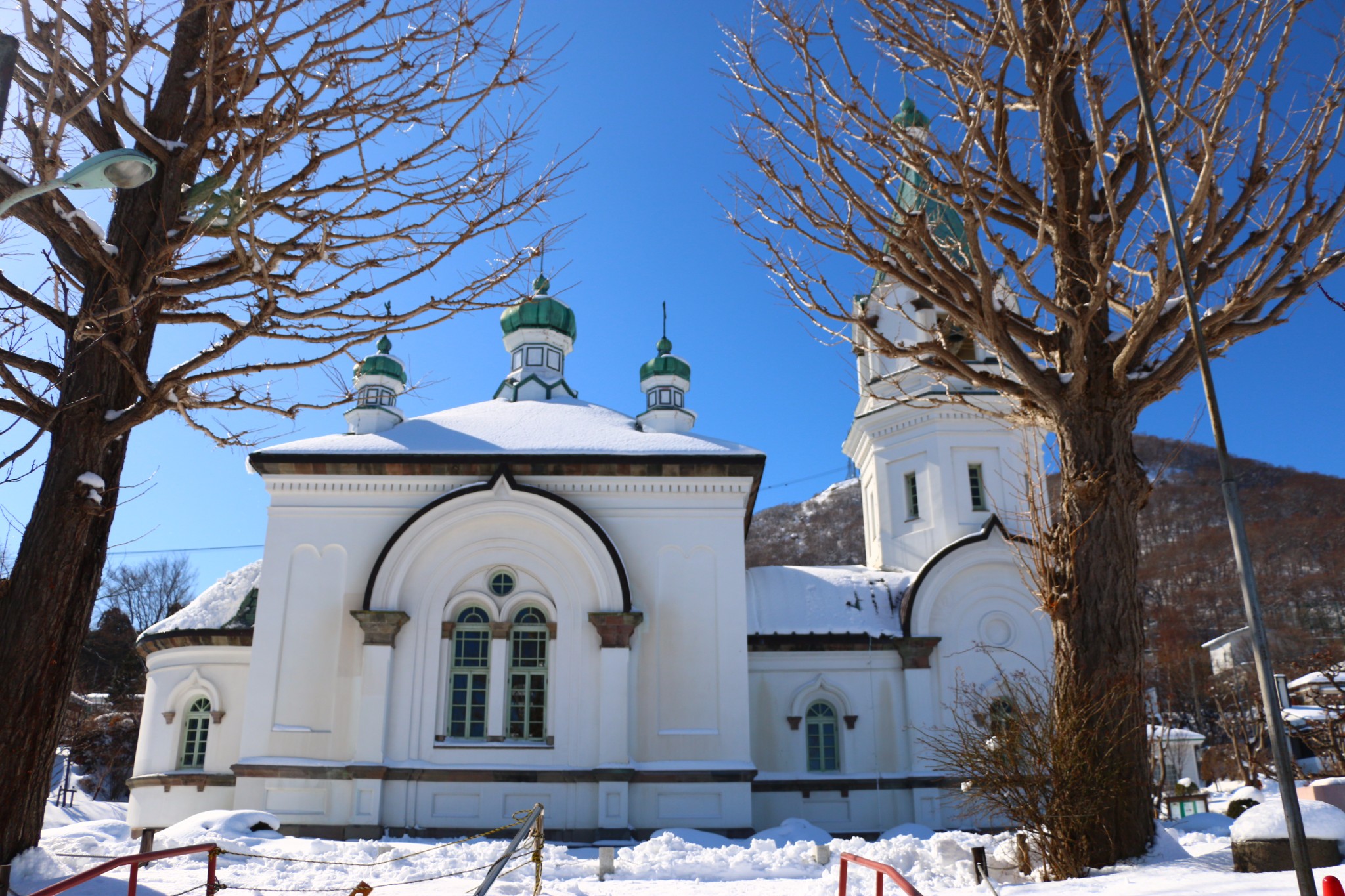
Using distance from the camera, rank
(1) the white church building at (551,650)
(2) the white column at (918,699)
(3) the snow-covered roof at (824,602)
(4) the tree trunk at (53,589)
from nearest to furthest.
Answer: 1. (4) the tree trunk at (53,589)
2. (1) the white church building at (551,650)
3. (2) the white column at (918,699)
4. (3) the snow-covered roof at (824,602)

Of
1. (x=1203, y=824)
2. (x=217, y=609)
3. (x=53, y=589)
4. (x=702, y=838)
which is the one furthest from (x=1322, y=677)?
(x=53, y=589)

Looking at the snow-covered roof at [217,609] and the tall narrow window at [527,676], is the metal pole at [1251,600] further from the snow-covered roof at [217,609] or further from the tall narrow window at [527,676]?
the snow-covered roof at [217,609]

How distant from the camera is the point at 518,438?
18.6 meters

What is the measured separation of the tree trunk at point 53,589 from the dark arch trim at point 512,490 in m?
9.39

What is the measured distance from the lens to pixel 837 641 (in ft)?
62.5

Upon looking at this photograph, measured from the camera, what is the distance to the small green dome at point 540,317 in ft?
78.3

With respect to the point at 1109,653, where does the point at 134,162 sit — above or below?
above

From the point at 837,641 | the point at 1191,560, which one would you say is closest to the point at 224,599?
the point at 837,641

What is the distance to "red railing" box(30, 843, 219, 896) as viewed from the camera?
545 centimetres

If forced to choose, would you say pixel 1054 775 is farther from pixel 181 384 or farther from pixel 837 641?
pixel 837 641

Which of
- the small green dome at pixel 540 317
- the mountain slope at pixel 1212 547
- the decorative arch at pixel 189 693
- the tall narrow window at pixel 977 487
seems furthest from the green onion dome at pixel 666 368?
the mountain slope at pixel 1212 547

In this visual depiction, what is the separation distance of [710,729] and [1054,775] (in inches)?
361

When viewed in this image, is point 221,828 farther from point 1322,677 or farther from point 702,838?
point 1322,677

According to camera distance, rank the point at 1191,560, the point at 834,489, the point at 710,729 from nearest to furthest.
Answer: the point at 710,729
the point at 1191,560
the point at 834,489
